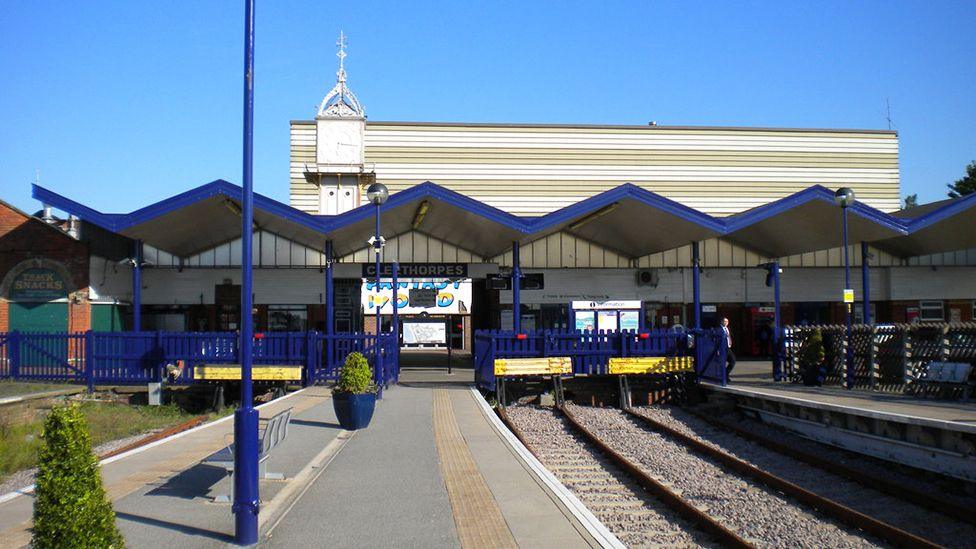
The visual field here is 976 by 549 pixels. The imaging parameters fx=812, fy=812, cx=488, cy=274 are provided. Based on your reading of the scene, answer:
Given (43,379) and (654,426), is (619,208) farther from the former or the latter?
(43,379)

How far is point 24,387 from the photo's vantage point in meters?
20.3

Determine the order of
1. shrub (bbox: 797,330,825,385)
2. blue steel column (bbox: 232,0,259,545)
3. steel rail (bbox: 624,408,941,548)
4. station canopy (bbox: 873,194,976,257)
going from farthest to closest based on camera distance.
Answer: station canopy (bbox: 873,194,976,257) < shrub (bbox: 797,330,825,385) < steel rail (bbox: 624,408,941,548) < blue steel column (bbox: 232,0,259,545)

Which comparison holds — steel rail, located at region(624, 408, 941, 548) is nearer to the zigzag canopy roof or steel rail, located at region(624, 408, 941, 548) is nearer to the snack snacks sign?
the zigzag canopy roof

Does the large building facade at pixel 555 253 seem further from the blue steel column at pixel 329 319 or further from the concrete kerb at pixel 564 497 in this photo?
the concrete kerb at pixel 564 497

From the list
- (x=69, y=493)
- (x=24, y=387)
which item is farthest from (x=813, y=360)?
(x=24, y=387)

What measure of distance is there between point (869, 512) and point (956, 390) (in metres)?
6.80

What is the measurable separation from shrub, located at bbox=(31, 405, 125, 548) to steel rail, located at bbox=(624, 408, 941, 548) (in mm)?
7769

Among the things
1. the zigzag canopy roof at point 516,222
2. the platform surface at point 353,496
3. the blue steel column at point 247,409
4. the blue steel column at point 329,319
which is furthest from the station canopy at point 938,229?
the blue steel column at point 247,409

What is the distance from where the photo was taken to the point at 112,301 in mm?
28328

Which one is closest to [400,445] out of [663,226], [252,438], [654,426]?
[252,438]

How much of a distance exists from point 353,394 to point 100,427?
7.73m

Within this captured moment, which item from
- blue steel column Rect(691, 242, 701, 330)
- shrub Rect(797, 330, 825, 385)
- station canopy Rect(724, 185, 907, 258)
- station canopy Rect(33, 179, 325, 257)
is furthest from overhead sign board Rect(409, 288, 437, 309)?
shrub Rect(797, 330, 825, 385)

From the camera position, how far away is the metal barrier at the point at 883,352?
1652 centimetres

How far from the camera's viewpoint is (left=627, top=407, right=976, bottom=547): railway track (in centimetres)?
959
